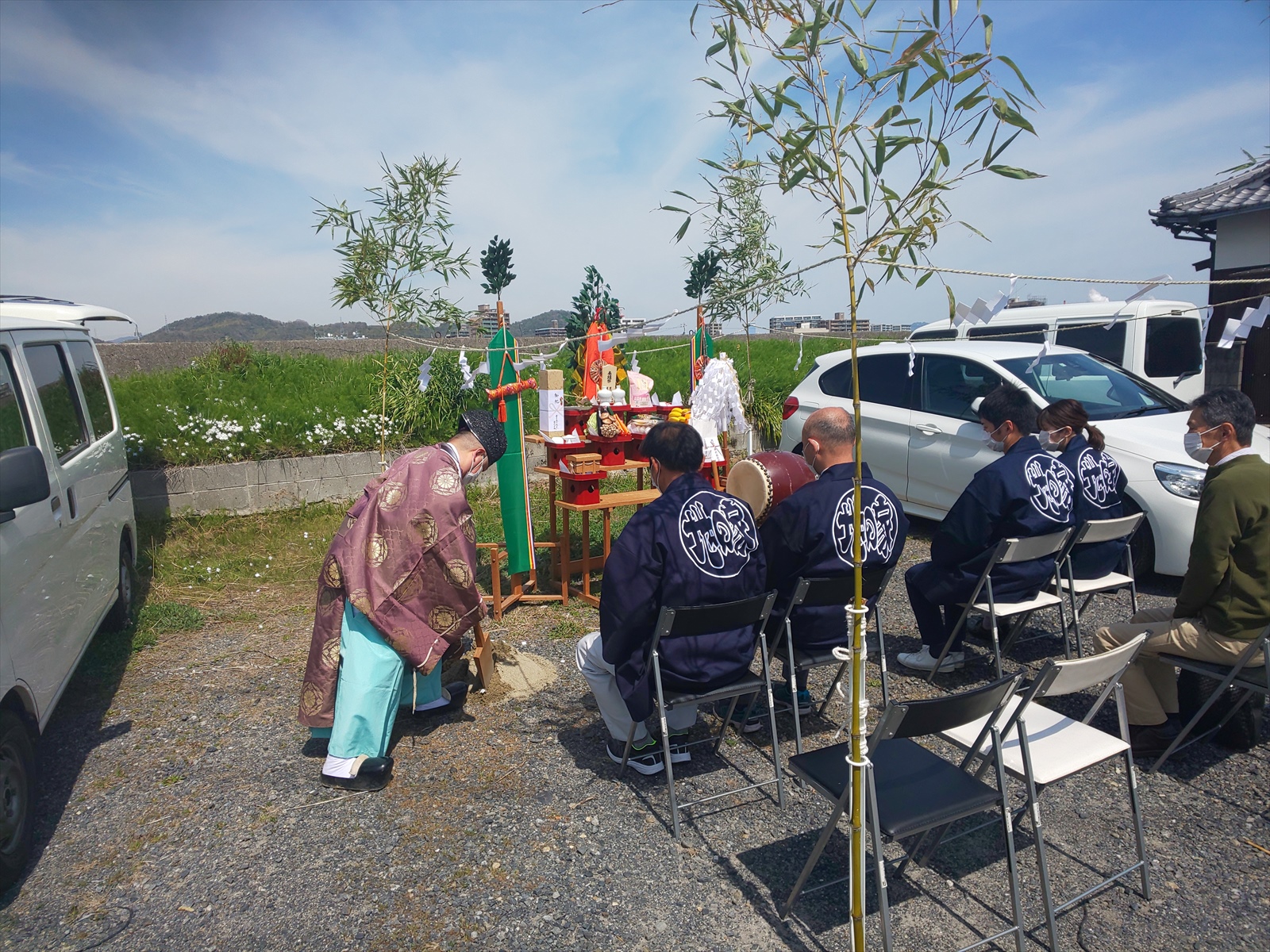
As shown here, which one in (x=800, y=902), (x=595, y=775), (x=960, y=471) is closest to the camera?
(x=800, y=902)

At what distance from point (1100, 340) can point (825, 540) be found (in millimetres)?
7313

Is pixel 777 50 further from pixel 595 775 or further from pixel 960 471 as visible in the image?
pixel 960 471

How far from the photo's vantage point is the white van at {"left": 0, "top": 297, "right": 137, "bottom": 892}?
2705 millimetres

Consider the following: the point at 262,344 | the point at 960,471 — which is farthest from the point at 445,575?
the point at 262,344

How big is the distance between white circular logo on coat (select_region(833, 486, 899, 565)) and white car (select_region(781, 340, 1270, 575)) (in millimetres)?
2749

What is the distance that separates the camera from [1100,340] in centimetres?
884

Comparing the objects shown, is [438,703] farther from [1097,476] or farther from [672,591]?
[1097,476]

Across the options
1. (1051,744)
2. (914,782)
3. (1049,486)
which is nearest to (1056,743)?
(1051,744)

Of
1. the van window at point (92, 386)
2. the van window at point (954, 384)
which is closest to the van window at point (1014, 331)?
the van window at point (954, 384)

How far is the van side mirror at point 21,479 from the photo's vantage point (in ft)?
8.21

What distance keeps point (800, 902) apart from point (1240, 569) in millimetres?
2205

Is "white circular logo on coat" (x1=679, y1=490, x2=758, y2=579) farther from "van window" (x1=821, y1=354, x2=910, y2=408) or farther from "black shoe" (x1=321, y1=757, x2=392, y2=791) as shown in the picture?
"van window" (x1=821, y1=354, x2=910, y2=408)

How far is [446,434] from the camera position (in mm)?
8539

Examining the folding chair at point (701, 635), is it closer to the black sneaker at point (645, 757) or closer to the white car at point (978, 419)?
the black sneaker at point (645, 757)
